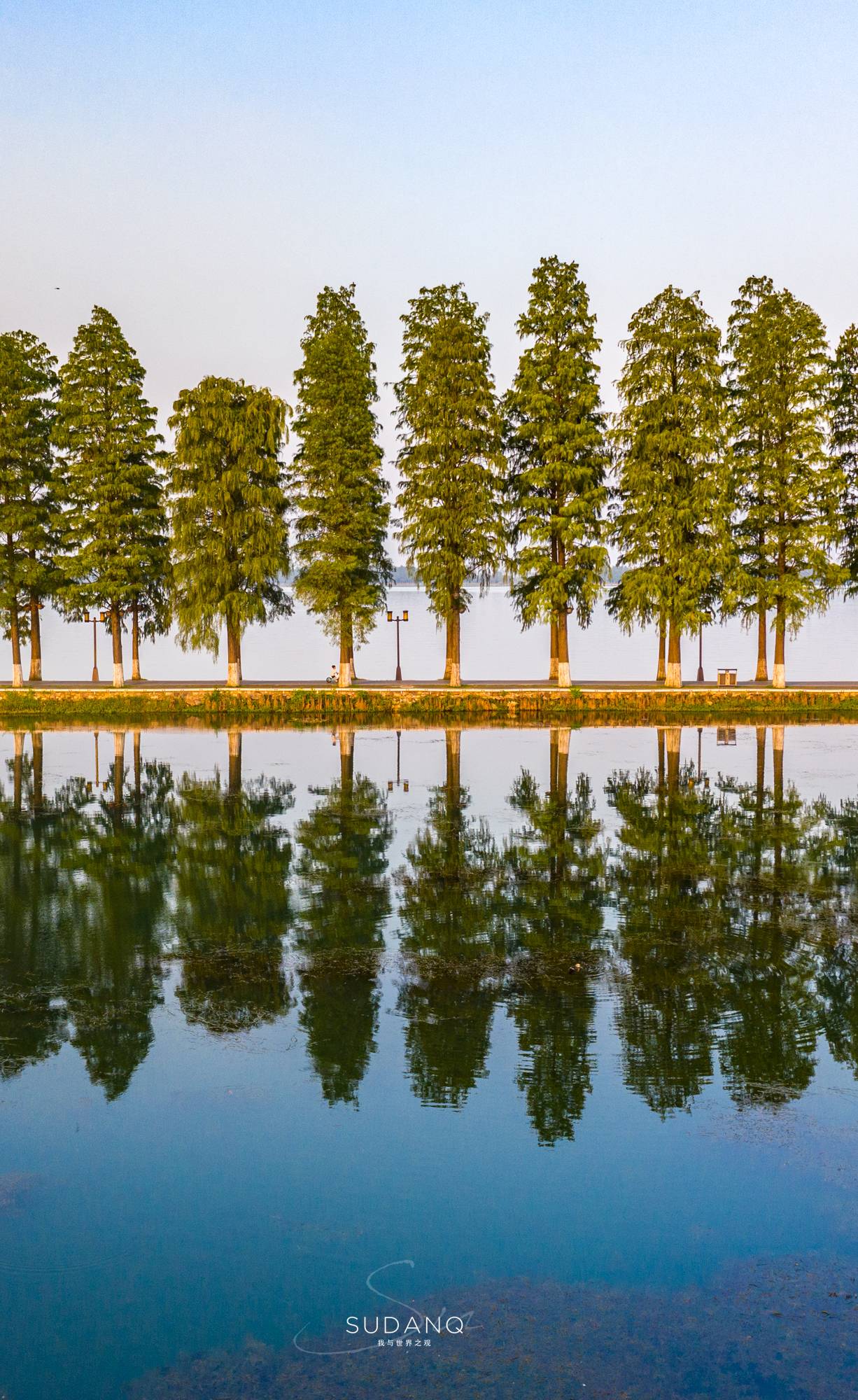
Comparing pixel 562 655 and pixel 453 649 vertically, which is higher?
pixel 453 649

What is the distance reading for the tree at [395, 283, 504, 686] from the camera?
46.2 meters

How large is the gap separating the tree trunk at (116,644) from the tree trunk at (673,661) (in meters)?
22.3

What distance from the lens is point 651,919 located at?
15.2m

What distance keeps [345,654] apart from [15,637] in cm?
1501

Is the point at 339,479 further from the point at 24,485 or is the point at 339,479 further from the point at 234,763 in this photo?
the point at 234,763

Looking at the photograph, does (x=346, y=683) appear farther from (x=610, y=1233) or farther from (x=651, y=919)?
(x=610, y=1233)

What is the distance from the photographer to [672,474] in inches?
1805

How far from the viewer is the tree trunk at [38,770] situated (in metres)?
24.8

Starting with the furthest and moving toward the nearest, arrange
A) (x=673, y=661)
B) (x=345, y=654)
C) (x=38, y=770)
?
1. (x=345, y=654)
2. (x=673, y=661)
3. (x=38, y=770)

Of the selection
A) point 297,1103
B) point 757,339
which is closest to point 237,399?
point 757,339

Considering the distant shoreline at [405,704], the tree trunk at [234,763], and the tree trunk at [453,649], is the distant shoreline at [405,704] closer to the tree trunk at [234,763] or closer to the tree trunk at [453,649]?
the tree trunk at [453,649]

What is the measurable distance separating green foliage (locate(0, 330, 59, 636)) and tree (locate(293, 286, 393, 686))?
37.3ft

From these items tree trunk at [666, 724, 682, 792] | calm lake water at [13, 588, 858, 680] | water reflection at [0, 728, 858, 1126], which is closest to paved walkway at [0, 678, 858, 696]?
tree trunk at [666, 724, 682, 792]

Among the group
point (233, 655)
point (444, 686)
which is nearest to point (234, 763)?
point (233, 655)
